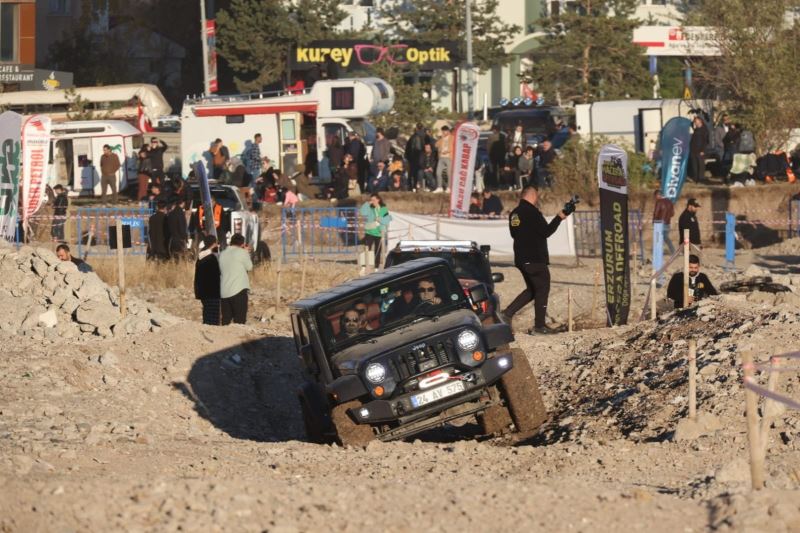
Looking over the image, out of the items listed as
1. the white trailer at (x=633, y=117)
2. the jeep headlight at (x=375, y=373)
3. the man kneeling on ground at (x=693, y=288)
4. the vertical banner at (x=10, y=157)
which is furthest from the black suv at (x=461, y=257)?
the white trailer at (x=633, y=117)

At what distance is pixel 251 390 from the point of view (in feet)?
60.2

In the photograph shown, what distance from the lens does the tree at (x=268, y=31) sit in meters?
60.8

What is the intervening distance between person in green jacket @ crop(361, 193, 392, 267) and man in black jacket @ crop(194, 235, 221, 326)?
8659 mm

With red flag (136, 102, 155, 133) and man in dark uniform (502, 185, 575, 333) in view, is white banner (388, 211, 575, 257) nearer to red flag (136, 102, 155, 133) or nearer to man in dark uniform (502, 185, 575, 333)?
man in dark uniform (502, 185, 575, 333)

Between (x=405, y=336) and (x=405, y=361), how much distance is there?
384mm

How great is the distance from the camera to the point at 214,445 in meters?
13.6

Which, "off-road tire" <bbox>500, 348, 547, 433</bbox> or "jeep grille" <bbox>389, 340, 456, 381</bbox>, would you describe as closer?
"jeep grille" <bbox>389, 340, 456, 381</bbox>

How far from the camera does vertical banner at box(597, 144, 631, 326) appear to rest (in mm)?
20484

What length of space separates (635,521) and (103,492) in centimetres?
337

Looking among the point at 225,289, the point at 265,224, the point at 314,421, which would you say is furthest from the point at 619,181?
the point at 265,224

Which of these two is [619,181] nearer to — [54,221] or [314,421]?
[314,421]

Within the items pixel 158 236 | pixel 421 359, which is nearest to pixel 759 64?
pixel 158 236

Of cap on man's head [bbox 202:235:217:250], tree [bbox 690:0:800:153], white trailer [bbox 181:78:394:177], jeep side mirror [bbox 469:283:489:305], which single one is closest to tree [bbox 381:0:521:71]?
tree [bbox 690:0:800:153]

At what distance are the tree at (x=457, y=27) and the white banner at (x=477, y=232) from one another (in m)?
30.0
